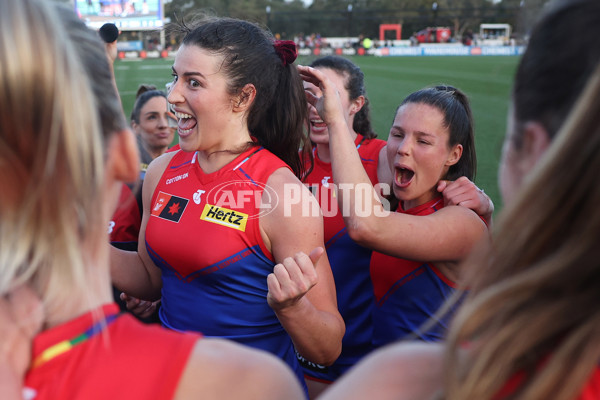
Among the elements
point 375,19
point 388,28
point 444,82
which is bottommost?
point 444,82

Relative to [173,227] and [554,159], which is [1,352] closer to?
[554,159]

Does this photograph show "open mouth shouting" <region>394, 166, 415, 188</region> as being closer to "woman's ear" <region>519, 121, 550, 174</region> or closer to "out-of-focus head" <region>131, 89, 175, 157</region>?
"woman's ear" <region>519, 121, 550, 174</region>

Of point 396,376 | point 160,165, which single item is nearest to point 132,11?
point 160,165

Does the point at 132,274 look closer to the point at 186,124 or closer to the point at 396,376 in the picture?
the point at 186,124

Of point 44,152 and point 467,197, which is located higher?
point 44,152

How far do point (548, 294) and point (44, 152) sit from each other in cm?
76

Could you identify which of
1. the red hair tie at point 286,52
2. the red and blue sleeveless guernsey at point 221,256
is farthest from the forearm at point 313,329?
the red hair tie at point 286,52

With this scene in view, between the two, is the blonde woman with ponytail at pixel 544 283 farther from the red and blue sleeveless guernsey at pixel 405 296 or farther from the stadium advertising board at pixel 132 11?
the stadium advertising board at pixel 132 11

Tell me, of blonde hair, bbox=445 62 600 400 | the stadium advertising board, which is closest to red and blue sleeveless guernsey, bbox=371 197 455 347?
blonde hair, bbox=445 62 600 400

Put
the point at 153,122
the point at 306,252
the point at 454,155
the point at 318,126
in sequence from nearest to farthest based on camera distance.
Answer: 1. the point at 306,252
2. the point at 454,155
3. the point at 318,126
4. the point at 153,122

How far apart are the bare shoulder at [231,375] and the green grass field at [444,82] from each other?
6.32 meters

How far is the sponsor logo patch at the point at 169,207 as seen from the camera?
2.27 meters

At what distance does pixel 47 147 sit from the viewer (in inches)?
31.8

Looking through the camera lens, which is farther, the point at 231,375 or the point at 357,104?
the point at 357,104
